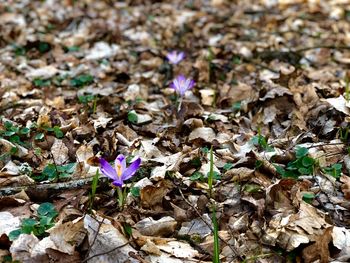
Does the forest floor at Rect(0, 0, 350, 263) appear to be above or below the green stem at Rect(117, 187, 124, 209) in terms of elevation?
below

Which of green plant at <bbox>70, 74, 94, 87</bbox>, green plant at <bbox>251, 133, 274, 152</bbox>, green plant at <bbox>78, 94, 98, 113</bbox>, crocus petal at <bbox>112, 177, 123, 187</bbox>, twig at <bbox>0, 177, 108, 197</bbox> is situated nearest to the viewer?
crocus petal at <bbox>112, 177, 123, 187</bbox>

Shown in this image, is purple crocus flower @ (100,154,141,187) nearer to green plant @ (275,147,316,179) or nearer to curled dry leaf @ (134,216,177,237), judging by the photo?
curled dry leaf @ (134,216,177,237)

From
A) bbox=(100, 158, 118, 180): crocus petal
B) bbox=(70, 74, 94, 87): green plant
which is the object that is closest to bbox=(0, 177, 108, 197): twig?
bbox=(100, 158, 118, 180): crocus petal

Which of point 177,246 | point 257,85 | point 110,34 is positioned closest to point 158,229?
point 177,246

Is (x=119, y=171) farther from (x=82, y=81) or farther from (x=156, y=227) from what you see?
(x=82, y=81)

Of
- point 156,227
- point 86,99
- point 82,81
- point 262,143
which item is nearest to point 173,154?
point 262,143

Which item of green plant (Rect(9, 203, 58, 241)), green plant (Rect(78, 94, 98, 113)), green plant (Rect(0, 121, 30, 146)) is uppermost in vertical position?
green plant (Rect(9, 203, 58, 241))

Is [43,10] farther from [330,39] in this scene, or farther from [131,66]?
[330,39]
